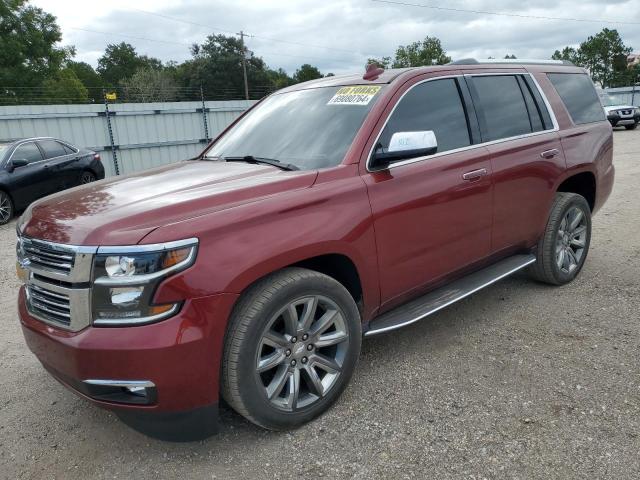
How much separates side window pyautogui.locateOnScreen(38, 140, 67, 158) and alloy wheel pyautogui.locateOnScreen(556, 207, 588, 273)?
953 cm

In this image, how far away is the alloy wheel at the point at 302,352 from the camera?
2650 millimetres

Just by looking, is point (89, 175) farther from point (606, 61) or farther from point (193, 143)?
point (606, 61)

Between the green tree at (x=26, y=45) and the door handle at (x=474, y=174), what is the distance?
48991mm

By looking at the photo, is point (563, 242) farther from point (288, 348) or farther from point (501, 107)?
point (288, 348)

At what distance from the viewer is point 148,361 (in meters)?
2.25

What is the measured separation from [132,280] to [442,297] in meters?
2.05

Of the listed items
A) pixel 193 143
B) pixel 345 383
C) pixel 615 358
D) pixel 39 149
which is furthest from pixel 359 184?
pixel 193 143

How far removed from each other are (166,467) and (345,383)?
3.37 ft

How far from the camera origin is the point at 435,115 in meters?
3.51

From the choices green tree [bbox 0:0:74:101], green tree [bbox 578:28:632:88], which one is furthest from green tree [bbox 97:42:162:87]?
green tree [bbox 578:28:632:88]

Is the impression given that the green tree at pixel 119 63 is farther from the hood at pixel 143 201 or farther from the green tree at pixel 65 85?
the hood at pixel 143 201

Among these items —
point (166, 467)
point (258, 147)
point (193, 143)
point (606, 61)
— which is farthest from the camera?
point (606, 61)

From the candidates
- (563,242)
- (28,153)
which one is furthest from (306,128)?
(28,153)

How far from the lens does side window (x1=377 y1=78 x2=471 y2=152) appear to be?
3273 mm
